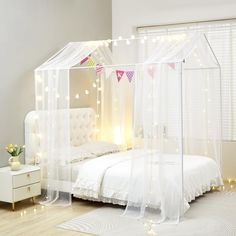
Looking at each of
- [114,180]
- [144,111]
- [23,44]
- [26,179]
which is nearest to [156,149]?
[144,111]

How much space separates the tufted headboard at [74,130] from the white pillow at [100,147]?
7.6 inches

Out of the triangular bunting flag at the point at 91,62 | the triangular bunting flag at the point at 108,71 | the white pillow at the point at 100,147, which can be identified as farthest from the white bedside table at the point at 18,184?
the triangular bunting flag at the point at 108,71

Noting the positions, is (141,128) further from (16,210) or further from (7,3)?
(7,3)

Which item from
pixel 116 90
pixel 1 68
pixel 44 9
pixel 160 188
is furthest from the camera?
pixel 116 90

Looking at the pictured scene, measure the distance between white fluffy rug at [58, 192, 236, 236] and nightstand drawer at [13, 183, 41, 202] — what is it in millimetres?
786

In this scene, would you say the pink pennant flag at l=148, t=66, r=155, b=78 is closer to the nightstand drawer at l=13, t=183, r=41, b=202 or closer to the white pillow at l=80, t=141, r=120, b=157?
the white pillow at l=80, t=141, r=120, b=157

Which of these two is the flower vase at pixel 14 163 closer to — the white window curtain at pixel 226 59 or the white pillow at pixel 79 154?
the white pillow at pixel 79 154

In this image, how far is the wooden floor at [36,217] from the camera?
421 centimetres

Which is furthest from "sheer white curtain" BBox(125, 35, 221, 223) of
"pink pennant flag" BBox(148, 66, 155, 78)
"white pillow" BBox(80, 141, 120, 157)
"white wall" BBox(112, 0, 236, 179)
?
"white wall" BBox(112, 0, 236, 179)

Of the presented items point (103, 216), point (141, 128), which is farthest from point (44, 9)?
point (103, 216)

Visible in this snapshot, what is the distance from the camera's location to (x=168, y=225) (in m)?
4.30

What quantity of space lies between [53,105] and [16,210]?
4.36ft

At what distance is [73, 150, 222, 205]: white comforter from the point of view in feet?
15.8

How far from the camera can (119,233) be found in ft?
13.5
